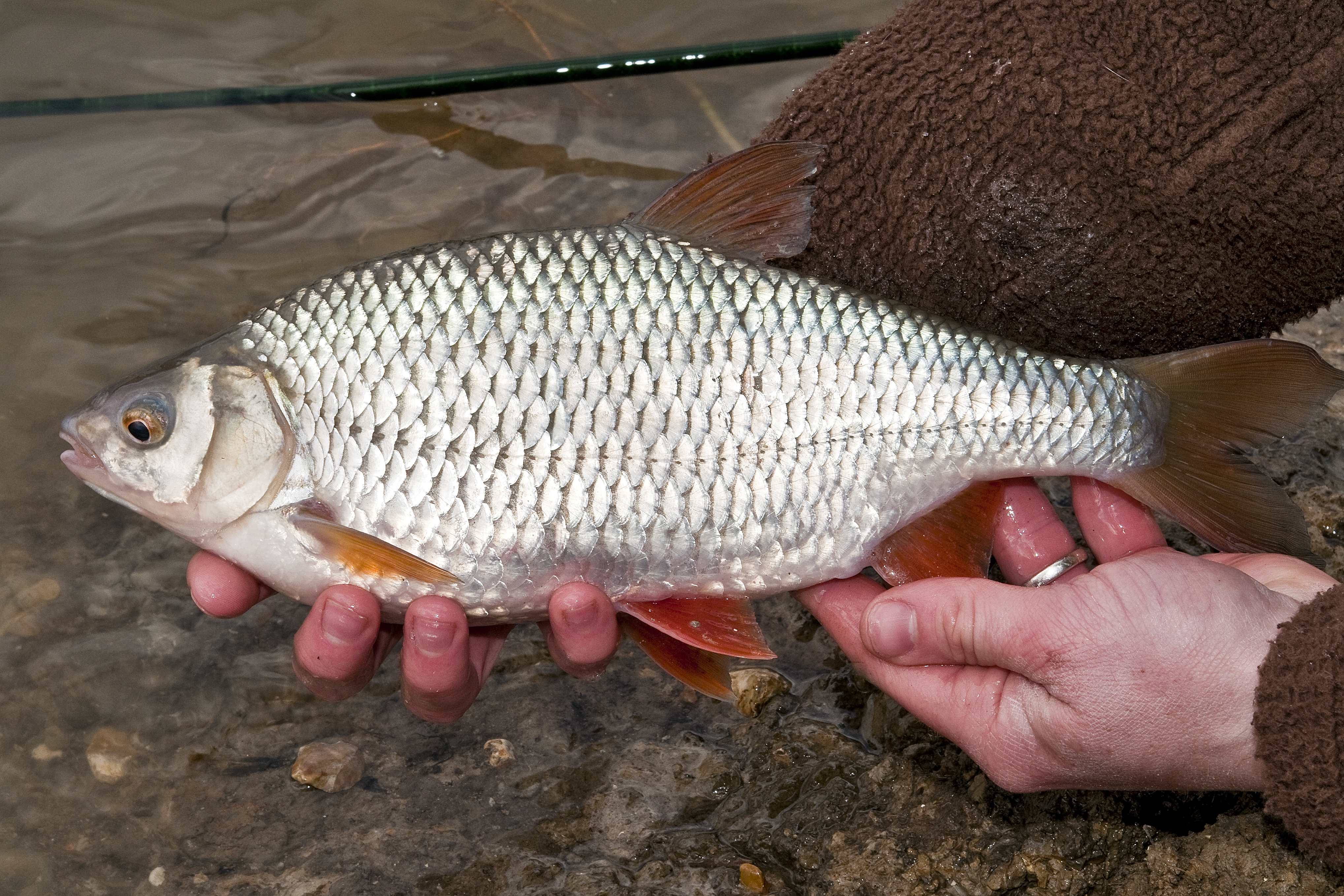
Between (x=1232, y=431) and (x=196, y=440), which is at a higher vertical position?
(x=196, y=440)

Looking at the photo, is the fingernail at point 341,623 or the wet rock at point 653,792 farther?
the wet rock at point 653,792

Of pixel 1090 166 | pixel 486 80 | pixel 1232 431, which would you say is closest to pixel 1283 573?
pixel 1232 431

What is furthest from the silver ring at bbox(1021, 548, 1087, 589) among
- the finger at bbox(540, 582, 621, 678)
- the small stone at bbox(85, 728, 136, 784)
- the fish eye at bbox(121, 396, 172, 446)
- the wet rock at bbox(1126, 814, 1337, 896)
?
the small stone at bbox(85, 728, 136, 784)

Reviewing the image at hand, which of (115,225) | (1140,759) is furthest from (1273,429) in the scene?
(115,225)

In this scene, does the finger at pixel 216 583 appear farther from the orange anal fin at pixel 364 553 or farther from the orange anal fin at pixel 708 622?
the orange anal fin at pixel 708 622

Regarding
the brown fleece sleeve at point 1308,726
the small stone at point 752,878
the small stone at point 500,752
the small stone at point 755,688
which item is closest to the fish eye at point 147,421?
the small stone at point 500,752

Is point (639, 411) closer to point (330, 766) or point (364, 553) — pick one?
point (364, 553)

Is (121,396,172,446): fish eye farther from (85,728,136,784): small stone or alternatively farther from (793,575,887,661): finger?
(793,575,887,661): finger
